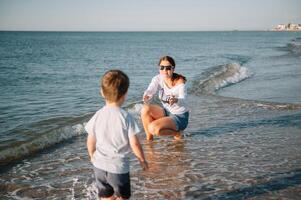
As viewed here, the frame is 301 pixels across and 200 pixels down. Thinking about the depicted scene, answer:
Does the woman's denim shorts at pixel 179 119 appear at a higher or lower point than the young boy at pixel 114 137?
lower

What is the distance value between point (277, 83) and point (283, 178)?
1215 cm

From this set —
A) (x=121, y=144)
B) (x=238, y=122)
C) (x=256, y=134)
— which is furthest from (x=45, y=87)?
(x=121, y=144)

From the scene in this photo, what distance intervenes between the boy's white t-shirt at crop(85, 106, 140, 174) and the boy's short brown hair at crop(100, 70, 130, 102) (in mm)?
155

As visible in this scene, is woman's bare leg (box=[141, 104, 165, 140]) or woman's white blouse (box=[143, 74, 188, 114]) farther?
woman's bare leg (box=[141, 104, 165, 140])

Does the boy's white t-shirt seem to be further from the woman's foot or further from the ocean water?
the woman's foot

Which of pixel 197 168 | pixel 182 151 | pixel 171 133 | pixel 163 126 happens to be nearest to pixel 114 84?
pixel 197 168

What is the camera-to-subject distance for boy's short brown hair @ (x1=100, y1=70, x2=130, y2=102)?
323 cm

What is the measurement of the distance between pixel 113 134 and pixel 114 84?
526 mm

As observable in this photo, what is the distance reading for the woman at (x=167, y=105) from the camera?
6.84 meters

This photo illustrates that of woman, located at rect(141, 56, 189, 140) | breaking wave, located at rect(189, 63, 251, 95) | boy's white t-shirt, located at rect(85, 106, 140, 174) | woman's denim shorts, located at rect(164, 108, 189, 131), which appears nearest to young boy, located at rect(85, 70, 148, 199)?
boy's white t-shirt, located at rect(85, 106, 140, 174)

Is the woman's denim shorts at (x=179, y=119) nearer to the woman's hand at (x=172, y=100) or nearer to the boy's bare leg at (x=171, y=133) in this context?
the boy's bare leg at (x=171, y=133)

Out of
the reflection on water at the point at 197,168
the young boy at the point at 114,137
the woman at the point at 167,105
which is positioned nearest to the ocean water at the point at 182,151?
the reflection on water at the point at 197,168

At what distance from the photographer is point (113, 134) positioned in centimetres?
337

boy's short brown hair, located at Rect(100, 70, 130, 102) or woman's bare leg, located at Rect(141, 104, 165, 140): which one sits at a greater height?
boy's short brown hair, located at Rect(100, 70, 130, 102)
